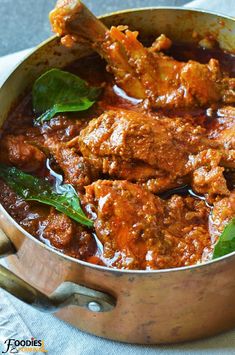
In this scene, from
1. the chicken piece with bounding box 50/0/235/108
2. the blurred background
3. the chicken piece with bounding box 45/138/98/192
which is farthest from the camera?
the blurred background

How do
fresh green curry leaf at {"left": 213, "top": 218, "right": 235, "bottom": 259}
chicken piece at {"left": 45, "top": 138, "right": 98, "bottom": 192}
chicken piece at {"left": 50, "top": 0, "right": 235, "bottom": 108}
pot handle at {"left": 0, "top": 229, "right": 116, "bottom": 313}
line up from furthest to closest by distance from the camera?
chicken piece at {"left": 50, "top": 0, "right": 235, "bottom": 108}
chicken piece at {"left": 45, "top": 138, "right": 98, "bottom": 192}
fresh green curry leaf at {"left": 213, "top": 218, "right": 235, "bottom": 259}
pot handle at {"left": 0, "top": 229, "right": 116, "bottom": 313}

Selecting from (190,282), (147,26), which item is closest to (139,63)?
(147,26)

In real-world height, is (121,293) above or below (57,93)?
below

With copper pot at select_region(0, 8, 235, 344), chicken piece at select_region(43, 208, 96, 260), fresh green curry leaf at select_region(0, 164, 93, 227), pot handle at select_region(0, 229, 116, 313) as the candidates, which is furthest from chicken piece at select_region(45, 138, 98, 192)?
pot handle at select_region(0, 229, 116, 313)

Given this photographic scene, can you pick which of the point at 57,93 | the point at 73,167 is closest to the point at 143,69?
the point at 57,93

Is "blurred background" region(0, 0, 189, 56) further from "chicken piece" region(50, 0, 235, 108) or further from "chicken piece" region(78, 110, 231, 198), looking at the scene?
"chicken piece" region(78, 110, 231, 198)

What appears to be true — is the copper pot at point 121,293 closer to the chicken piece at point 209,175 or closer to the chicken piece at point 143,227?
the chicken piece at point 143,227

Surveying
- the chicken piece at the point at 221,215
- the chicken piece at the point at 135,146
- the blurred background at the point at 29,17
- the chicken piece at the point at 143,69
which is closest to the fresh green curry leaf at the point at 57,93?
the chicken piece at the point at 143,69

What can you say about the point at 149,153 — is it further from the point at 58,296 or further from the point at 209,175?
the point at 58,296
